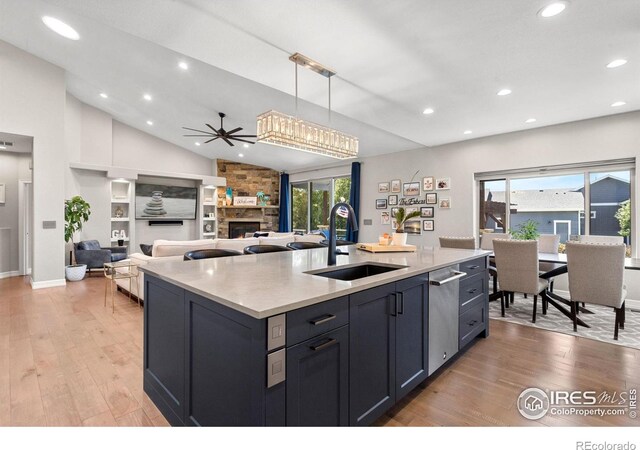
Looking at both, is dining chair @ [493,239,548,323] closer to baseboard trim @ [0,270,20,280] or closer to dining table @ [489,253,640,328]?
dining table @ [489,253,640,328]

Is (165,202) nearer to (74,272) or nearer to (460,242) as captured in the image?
Answer: (74,272)

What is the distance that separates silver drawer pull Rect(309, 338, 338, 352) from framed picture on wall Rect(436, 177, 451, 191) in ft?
18.3

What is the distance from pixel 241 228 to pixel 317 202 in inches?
105

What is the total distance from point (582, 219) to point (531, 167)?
1.10m

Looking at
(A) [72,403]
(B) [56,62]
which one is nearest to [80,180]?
(B) [56,62]

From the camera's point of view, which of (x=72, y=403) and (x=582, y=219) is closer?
(x=72, y=403)

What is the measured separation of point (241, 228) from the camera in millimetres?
9977

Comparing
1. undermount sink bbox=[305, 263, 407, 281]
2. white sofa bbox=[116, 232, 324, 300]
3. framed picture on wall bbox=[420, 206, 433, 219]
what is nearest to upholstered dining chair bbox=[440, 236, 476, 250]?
framed picture on wall bbox=[420, 206, 433, 219]

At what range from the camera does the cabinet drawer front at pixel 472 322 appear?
8.34 feet

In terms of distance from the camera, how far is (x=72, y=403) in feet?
6.44

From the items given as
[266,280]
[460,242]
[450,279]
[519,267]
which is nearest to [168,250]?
[266,280]

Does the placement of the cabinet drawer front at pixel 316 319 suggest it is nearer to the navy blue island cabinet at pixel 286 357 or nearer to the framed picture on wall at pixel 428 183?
the navy blue island cabinet at pixel 286 357

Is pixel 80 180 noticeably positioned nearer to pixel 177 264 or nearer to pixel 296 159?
pixel 296 159

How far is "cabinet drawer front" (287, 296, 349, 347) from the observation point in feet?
3.96
